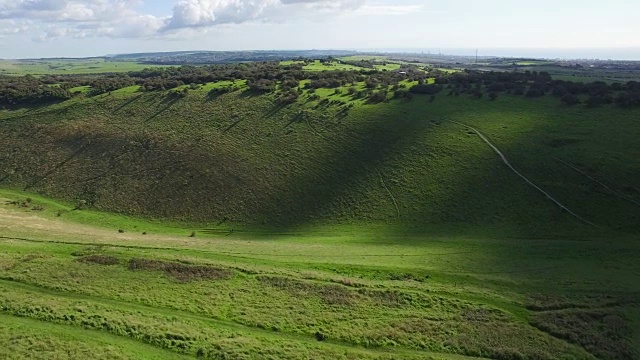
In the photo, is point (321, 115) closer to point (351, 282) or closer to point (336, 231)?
point (336, 231)

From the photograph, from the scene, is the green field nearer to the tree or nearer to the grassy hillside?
the grassy hillside

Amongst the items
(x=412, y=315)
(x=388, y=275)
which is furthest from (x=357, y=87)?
(x=412, y=315)

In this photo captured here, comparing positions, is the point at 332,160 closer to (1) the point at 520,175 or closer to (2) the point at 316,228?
(2) the point at 316,228

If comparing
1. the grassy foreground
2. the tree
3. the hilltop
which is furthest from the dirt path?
the tree

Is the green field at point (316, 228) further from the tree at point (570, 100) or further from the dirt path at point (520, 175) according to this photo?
the tree at point (570, 100)

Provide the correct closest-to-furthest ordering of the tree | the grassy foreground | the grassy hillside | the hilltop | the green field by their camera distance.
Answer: the grassy foreground
the green field
the grassy hillside
the hilltop
the tree

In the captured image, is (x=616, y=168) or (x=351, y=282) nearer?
(x=351, y=282)
